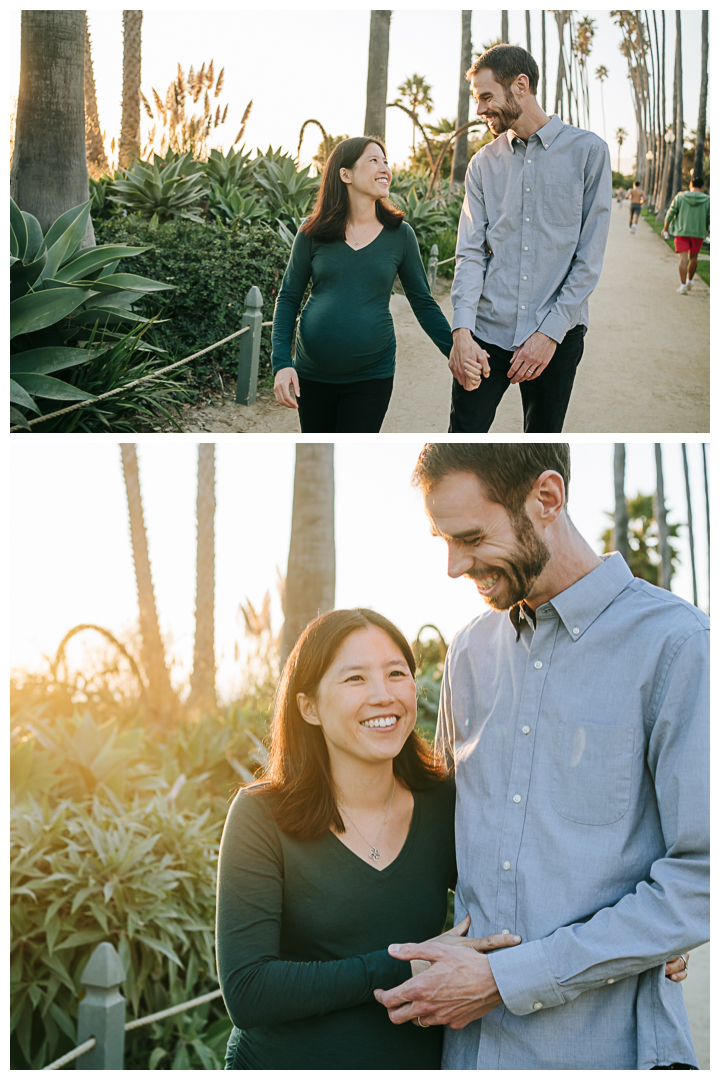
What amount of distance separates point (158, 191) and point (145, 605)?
3056 mm

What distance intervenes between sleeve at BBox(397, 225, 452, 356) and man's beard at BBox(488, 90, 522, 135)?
432mm

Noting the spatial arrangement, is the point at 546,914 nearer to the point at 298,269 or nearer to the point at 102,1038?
the point at 102,1038

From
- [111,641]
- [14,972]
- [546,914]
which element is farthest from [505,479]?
[111,641]

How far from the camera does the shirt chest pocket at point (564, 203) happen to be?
8.41ft

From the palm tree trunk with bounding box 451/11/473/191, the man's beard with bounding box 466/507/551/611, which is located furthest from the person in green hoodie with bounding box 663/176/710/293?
the man's beard with bounding box 466/507/551/611

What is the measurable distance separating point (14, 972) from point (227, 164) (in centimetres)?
546

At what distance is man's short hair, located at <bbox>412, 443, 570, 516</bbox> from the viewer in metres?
1.76

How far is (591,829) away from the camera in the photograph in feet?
5.30

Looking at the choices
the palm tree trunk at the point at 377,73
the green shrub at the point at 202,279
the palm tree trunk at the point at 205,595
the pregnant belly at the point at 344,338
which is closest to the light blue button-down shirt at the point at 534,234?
the pregnant belly at the point at 344,338

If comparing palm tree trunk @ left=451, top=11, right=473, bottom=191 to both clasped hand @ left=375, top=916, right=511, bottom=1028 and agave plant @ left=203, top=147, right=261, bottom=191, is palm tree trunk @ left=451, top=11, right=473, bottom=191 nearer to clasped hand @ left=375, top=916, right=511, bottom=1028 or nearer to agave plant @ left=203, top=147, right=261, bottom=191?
agave plant @ left=203, top=147, right=261, bottom=191

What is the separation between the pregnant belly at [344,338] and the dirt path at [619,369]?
0.57m

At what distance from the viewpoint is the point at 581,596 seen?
1709mm

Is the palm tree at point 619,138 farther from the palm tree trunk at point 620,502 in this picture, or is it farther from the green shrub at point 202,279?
the palm tree trunk at point 620,502

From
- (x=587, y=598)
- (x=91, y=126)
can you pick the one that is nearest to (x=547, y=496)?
(x=587, y=598)
